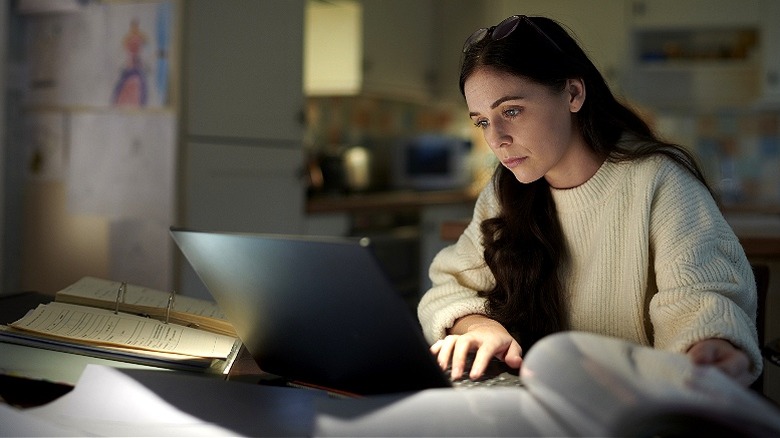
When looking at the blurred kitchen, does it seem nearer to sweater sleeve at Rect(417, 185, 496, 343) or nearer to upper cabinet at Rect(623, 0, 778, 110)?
upper cabinet at Rect(623, 0, 778, 110)

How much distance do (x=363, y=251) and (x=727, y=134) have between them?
4931mm

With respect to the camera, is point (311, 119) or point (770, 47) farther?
point (770, 47)

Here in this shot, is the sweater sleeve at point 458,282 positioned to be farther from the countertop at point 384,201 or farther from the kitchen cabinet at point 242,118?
the countertop at point 384,201

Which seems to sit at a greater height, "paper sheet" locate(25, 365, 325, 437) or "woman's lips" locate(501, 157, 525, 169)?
"woman's lips" locate(501, 157, 525, 169)

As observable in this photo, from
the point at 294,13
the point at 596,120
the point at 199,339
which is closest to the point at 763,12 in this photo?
the point at 294,13

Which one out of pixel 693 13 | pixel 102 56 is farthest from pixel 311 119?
pixel 693 13

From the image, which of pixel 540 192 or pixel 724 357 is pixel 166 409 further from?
pixel 540 192

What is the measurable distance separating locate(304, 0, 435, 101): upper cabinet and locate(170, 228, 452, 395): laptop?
3.05m

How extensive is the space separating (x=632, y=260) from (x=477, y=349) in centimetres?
41

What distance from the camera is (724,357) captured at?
0.87m

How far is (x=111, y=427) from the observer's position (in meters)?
0.75

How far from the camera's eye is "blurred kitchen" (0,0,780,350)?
8.83ft

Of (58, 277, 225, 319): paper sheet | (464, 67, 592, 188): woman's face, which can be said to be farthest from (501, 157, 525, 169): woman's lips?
(58, 277, 225, 319): paper sheet

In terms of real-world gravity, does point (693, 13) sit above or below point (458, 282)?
above
